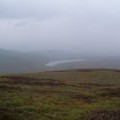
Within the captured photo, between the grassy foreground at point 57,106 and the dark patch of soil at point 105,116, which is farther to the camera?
the grassy foreground at point 57,106

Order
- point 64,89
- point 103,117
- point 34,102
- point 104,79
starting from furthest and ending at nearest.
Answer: point 104,79 < point 64,89 < point 34,102 < point 103,117

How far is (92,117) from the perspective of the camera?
2864cm

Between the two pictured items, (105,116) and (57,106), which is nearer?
(105,116)

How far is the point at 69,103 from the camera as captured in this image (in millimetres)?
39719

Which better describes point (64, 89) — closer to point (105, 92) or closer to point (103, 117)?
point (105, 92)

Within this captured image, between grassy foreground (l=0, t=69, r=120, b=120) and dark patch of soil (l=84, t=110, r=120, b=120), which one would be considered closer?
dark patch of soil (l=84, t=110, r=120, b=120)

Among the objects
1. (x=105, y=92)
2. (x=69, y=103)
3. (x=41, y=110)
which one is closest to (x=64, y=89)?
(x=105, y=92)

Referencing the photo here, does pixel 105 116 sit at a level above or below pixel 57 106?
below

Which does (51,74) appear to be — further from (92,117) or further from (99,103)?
(92,117)

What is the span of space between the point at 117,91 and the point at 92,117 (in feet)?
74.6

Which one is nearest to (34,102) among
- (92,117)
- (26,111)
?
(26,111)

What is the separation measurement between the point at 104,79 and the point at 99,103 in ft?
117

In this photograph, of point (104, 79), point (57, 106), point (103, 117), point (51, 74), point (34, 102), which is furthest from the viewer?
point (51, 74)

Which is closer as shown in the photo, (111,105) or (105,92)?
(111,105)
